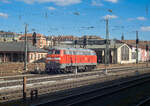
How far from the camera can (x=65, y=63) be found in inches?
1080

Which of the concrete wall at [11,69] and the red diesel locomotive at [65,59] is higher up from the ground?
the red diesel locomotive at [65,59]

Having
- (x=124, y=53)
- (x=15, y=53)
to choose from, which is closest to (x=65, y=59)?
(x=15, y=53)

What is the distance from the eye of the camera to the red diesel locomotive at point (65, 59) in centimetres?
2703

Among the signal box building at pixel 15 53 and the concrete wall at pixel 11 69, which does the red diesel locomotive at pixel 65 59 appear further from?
the signal box building at pixel 15 53

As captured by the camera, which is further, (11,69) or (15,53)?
(15,53)

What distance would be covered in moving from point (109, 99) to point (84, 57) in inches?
729

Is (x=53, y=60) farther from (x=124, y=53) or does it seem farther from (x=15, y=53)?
(x=124, y=53)

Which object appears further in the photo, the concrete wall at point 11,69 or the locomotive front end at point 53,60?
the concrete wall at point 11,69

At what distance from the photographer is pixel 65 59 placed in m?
27.4

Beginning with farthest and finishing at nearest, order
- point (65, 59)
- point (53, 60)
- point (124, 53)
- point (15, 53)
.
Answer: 1. point (124, 53)
2. point (15, 53)
3. point (65, 59)
4. point (53, 60)

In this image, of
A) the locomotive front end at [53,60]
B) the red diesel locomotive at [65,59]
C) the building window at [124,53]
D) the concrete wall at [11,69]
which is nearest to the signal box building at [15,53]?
the concrete wall at [11,69]

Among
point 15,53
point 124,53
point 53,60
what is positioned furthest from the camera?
point 124,53

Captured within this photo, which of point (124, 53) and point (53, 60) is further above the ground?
point (124, 53)

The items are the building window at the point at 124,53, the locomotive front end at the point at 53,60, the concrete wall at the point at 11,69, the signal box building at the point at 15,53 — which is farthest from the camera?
the building window at the point at 124,53
